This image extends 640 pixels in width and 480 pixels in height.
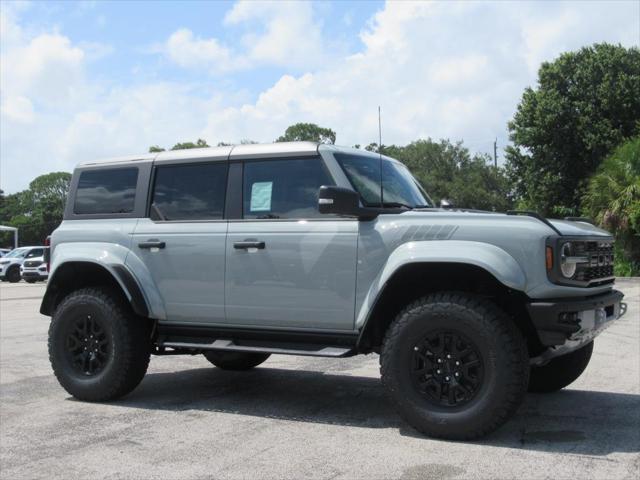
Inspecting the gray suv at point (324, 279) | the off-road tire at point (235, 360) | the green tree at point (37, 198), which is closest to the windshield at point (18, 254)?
the off-road tire at point (235, 360)

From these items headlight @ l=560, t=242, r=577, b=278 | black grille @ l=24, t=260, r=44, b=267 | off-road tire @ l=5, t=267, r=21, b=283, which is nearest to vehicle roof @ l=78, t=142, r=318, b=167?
headlight @ l=560, t=242, r=577, b=278

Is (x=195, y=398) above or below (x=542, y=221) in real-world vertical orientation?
below

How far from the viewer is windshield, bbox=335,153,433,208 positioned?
5449 mm

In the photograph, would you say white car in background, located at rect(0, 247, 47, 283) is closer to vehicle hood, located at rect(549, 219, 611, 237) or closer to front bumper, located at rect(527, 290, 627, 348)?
vehicle hood, located at rect(549, 219, 611, 237)

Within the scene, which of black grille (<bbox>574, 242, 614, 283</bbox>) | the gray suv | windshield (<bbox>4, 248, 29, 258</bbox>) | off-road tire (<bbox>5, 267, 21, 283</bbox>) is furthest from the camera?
windshield (<bbox>4, 248, 29, 258</bbox>)

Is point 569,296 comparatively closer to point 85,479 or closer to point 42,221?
point 85,479

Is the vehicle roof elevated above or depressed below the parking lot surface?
above

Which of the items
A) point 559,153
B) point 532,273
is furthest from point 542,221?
point 559,153

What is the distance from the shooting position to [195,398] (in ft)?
20.4

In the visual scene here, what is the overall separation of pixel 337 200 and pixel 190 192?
1.66 meters

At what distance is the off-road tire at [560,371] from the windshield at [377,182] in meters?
1.71

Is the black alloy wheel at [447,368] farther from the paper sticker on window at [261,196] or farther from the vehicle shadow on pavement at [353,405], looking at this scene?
the paper sticker on window at [261,196]

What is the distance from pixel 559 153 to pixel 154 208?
95.0 ft

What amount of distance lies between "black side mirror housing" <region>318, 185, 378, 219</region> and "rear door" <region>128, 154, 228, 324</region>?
3.54 ft
